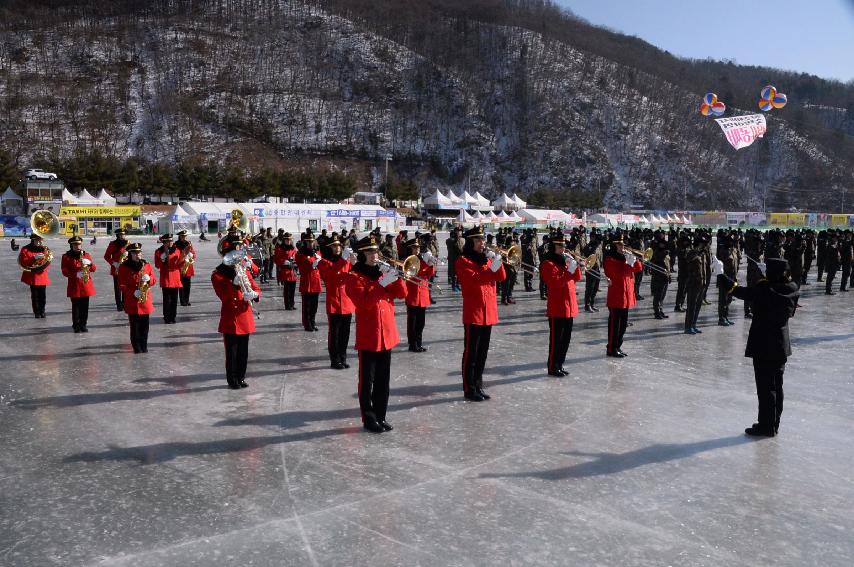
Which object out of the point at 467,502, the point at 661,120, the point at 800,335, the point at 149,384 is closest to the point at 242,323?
the point at 149,384

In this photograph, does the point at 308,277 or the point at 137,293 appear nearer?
the point at 137,293

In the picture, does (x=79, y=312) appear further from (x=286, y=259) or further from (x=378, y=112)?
(x=378, y=112)

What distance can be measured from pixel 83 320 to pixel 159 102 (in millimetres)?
104603

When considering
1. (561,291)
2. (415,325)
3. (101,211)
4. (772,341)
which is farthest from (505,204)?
(772,341)

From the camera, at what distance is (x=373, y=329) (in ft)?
20.3

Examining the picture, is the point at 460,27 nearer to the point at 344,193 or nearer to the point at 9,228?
the point at 344,193

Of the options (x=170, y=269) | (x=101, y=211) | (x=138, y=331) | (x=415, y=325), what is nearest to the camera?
(x=138, y=331)

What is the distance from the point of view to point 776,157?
383 ft

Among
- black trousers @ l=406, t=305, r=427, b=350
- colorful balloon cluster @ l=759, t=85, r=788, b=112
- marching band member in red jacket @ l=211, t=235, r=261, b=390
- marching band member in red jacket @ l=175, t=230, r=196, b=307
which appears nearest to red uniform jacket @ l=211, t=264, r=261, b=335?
marching band member in red jacket @ l=211, t=235, r=261, b=390

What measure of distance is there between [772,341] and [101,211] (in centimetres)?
4727

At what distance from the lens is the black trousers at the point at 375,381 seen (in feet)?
20.5

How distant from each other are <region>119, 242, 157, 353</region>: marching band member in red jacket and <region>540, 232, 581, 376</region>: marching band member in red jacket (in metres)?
5.51

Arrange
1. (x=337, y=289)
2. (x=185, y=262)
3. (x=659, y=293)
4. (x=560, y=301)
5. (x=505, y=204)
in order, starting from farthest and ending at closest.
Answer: (x=505, y=204) < (x=659, y=293) < (x=185, y=262) < (x=337, y=289) < (x=560, y=301)

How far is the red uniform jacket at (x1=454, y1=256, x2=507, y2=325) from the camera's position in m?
7.46
